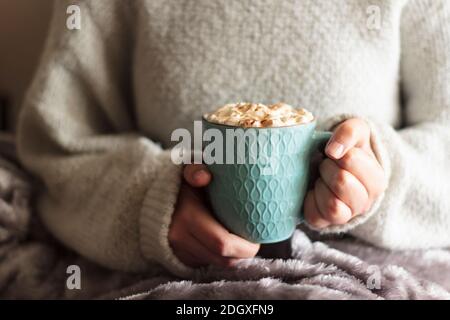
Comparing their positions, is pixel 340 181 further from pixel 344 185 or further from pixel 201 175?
pixel 201 175

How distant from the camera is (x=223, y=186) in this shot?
0.47 metres

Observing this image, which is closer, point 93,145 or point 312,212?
point 312,212

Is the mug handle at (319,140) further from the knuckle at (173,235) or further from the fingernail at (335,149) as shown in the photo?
the knuckle at (173,235)

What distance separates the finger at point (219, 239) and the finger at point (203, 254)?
0.03ft

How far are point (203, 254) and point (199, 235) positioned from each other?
1.1 inches

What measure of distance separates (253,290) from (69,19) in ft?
1.41

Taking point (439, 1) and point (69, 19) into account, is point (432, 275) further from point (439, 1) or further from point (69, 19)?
point (69, 19)

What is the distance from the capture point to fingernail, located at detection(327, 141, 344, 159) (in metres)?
0.46

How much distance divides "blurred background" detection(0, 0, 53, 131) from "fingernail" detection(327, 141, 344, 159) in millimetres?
647

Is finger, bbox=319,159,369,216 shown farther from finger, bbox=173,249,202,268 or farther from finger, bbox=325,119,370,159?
finger, bbox=173,249,202,268

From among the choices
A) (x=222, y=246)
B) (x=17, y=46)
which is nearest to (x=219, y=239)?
(x=222, y=246)

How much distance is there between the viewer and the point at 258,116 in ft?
1.47

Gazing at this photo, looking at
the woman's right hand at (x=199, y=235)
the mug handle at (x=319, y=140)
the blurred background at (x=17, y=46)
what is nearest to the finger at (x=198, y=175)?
the woman's right hand at (x=199, y=235)
